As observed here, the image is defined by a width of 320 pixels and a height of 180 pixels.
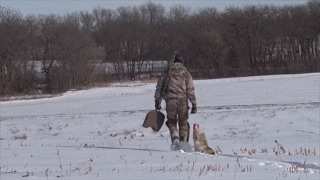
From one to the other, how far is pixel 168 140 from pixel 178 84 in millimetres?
5164

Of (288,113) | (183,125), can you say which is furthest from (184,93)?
(288,113)

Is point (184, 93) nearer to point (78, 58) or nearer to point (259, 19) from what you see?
point (78, 58)

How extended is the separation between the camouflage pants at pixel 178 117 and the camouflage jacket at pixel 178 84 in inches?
4.5

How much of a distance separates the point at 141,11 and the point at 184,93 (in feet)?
307

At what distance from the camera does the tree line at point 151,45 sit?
6191cm

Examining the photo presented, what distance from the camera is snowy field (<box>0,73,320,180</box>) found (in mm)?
7508

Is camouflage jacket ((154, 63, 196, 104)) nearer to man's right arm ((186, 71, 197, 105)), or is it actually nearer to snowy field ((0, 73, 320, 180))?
man's right arm ((186, 71, 197, 105))

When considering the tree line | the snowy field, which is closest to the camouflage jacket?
the snowy field

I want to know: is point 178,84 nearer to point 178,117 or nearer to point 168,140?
point 178,117

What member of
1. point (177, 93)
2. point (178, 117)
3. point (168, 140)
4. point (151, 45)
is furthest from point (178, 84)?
point (151, 45)

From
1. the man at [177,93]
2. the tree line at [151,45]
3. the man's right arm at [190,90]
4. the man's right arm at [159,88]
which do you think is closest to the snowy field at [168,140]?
the man at [177,93]

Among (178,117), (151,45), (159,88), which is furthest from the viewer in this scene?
(151,45)

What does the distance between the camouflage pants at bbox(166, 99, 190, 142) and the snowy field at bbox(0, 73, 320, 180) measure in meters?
0.51

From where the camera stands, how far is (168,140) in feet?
51.2
